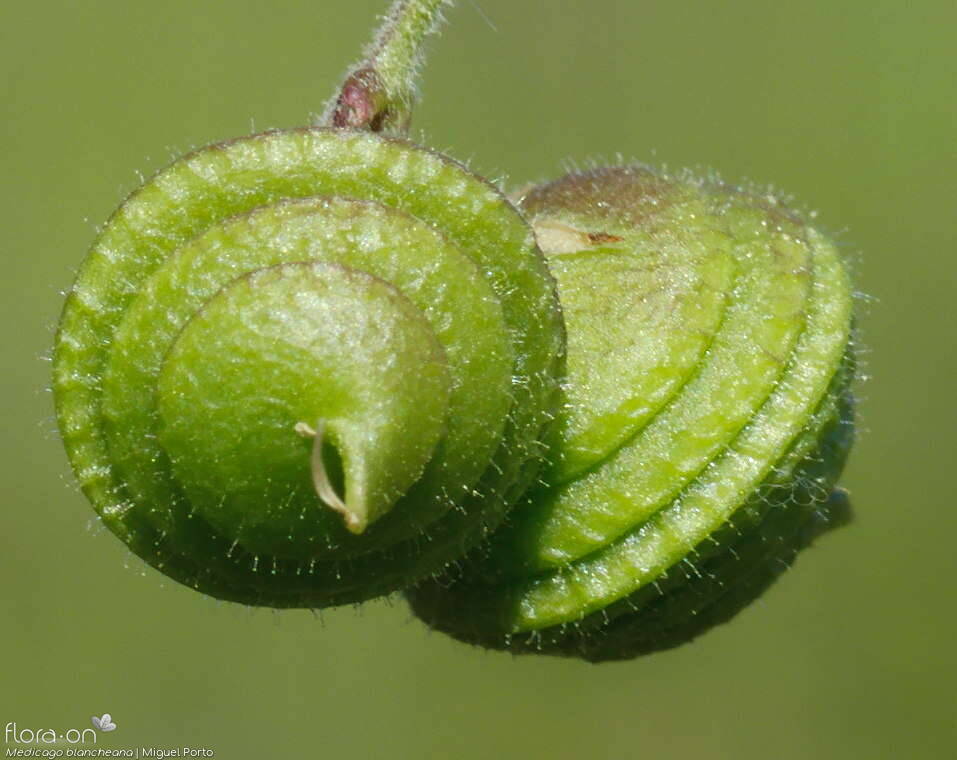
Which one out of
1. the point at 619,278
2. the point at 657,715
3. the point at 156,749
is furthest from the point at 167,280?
the point at 657,715

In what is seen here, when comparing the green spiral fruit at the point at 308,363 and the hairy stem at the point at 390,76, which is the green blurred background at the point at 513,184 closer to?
the hairy stem at the point at 390,76

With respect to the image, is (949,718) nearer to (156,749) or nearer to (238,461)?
(156,749)

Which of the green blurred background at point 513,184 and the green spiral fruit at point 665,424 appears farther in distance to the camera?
the green blurred background at point 513,184
